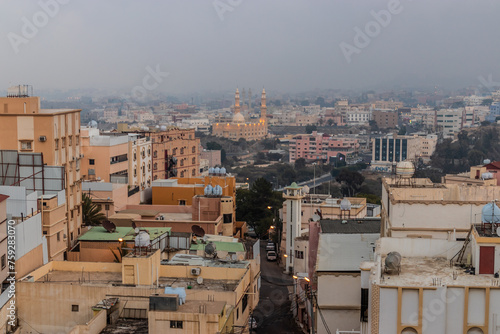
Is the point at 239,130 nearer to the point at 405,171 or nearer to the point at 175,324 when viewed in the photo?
the point at 405,171

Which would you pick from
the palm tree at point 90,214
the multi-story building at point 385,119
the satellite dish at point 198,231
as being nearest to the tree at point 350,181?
the palm tree at point 90,214

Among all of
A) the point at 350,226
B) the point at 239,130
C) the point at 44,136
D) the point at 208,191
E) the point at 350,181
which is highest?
the point at 44,136

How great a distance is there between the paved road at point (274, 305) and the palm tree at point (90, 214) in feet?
18.1

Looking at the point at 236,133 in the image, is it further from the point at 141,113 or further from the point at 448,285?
the point at 448,285

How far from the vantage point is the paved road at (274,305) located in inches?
790

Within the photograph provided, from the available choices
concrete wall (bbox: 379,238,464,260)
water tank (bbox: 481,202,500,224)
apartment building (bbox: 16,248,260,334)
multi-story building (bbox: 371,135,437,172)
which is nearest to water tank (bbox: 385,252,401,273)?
concrete wall (bbox: 379,238,464,260)

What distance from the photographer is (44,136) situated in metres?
19.9

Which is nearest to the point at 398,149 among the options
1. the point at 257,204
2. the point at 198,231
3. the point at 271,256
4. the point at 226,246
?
the point at 257,204

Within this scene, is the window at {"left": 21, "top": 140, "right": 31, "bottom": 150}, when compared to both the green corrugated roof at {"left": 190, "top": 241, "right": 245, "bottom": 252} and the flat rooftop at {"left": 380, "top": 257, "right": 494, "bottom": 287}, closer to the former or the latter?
the green corrugated roof at {"left": 190, "top": 241, "right": 245, "bottom": 252}

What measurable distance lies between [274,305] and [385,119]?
140715 millimetres

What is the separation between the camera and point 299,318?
20.7 meters

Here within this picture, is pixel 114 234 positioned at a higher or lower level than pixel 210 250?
lower

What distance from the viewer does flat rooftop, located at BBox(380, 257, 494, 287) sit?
1060 centimetres

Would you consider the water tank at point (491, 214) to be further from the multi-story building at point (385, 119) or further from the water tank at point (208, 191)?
the multi-story building at point (385, 119)
